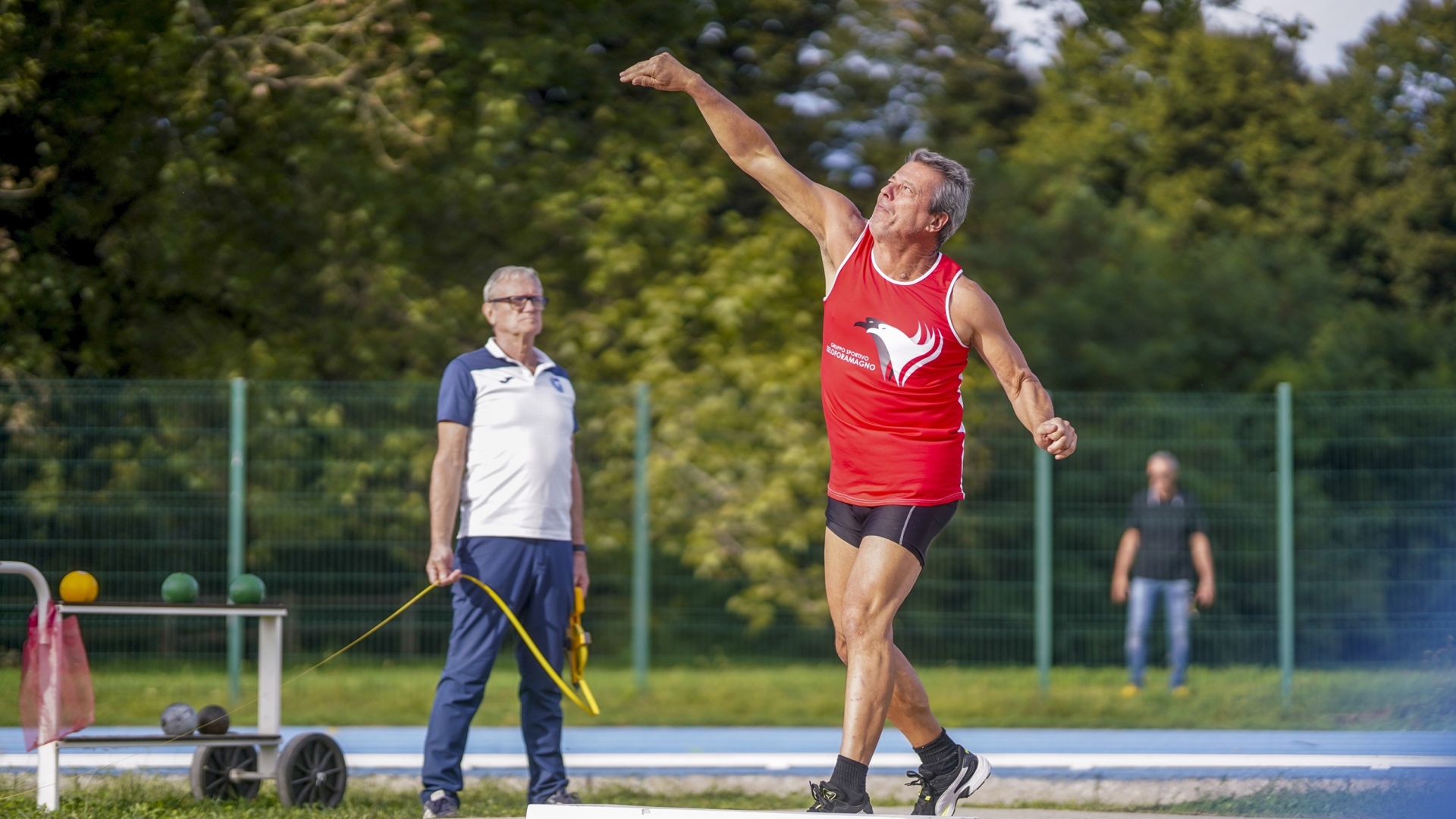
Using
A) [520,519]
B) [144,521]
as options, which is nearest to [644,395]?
[144,521]

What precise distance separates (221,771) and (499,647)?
1.44 m

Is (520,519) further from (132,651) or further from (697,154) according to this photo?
(697,154)

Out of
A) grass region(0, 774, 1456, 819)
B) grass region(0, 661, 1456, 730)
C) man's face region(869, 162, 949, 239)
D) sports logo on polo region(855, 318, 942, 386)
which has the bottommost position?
grass region(0, 661, 1456, 730)

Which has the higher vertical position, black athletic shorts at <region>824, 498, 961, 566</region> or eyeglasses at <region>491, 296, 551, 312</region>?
eyeglasses at <region>491, 296, 551, 312</region>

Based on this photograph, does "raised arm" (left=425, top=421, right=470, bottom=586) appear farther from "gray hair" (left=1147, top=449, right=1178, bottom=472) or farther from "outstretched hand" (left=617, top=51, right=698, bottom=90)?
"gray hair" (left=1147, top=449, right=1178, bottom=472)

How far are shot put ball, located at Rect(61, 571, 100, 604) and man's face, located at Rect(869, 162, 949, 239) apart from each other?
358cm

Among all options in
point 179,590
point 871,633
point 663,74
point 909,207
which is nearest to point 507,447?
point 179,590

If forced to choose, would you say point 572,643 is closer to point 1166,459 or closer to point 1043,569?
point 1043,569

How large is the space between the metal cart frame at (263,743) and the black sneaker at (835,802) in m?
2.61

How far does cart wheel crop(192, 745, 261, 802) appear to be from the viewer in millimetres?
6770

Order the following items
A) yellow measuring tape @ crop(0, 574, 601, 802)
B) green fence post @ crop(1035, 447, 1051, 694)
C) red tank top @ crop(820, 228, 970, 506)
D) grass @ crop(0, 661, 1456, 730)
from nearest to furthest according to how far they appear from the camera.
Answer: red tank top @ crop(820, 228, 970, 506), yellow measuring tape @ crop(0, 574, 601, 802), grass @ crop(0, 661, 1456, 730), green fence post @ crop(1035, 447, 1051, 694)

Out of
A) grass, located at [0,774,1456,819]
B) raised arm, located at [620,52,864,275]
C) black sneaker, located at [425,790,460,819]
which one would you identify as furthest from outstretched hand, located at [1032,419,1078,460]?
black sneaker, located at [425,790,460,819]

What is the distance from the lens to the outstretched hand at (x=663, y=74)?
17.4 ft

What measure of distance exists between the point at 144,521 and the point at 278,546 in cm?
98
